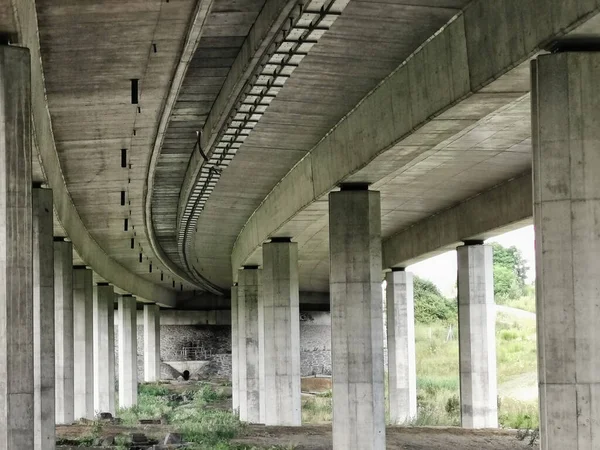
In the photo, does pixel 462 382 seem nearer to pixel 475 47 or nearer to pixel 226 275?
pixel 475 47

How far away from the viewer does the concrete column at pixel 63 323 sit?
38.8 metres

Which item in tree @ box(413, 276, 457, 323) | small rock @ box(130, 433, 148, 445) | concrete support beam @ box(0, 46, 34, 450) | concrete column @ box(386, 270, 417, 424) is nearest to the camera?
concrete support beam @ box(0, 46, 34, 450)

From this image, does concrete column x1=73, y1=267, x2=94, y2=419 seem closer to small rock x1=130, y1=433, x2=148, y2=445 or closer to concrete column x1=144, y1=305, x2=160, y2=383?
small rock x1=130, y1=433, x2=148, y2=445

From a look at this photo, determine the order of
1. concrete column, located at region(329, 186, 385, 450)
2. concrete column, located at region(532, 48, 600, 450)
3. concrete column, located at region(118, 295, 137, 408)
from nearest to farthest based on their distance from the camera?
concrete column, located at region(532, 48, 600, 450), concrete column, located at region(329, 186, 385, 450), concrete column, located at region(118, 295, 137, 408)

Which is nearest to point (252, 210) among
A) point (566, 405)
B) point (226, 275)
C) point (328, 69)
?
point (328, 69)

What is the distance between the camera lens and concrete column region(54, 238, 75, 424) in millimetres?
38750

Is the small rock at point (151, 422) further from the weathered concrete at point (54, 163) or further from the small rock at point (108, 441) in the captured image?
the small rock at point (108, 441)

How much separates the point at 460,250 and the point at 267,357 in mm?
7659

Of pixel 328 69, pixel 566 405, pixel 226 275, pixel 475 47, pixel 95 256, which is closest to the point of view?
pixel 566 405

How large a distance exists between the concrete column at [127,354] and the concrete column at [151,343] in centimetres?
1557

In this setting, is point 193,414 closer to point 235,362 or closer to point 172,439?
point 235,362

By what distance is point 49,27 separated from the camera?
1927cm

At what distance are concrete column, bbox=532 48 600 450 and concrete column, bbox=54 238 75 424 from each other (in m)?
24.4

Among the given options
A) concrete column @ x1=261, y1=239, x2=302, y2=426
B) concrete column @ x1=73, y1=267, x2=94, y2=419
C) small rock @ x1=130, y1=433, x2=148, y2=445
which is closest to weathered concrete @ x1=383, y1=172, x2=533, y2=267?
concrete column @ x1=261, y1=239, x2=302, y2=426
